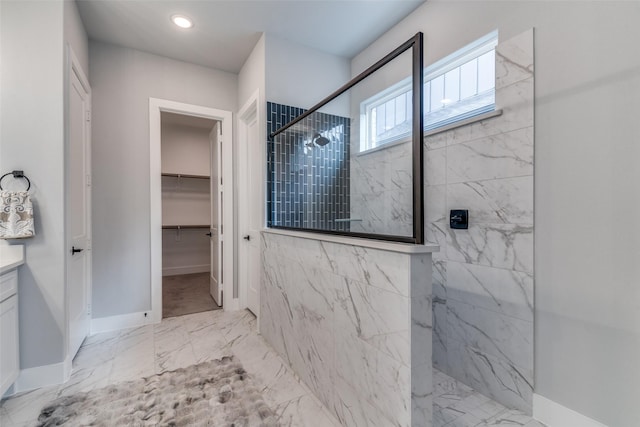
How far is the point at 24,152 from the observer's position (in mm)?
1881

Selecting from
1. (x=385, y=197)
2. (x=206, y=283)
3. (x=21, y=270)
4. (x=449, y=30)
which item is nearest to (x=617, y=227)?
(x=385, y=197)

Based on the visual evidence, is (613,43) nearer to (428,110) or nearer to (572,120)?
(572,120)

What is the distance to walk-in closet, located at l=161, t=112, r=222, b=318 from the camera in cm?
518

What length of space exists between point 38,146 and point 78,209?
2.09 ft

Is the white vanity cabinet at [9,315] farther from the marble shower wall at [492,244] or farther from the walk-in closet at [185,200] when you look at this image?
the walk-in closet at [185,200]

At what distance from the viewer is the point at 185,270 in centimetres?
548

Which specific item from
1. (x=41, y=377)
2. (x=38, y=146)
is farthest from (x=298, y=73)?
(x=41, y=377)

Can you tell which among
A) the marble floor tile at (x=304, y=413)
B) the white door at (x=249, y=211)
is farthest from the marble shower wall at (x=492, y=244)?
the white door at (x=249, y=211)

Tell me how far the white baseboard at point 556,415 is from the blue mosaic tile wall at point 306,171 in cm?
162

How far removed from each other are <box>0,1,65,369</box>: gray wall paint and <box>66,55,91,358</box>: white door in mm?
139

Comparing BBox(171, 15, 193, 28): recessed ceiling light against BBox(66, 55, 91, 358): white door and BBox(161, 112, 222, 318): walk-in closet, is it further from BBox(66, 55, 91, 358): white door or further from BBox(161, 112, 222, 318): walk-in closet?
BBox(161, 112, 222, 318): walk-in closet

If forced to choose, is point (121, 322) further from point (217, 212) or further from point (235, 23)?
point (235, 23)

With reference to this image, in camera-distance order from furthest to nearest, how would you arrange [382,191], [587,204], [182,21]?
1. [182,21]
2. [382,191]
3. [587,204]

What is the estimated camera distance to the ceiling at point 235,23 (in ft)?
7.66
